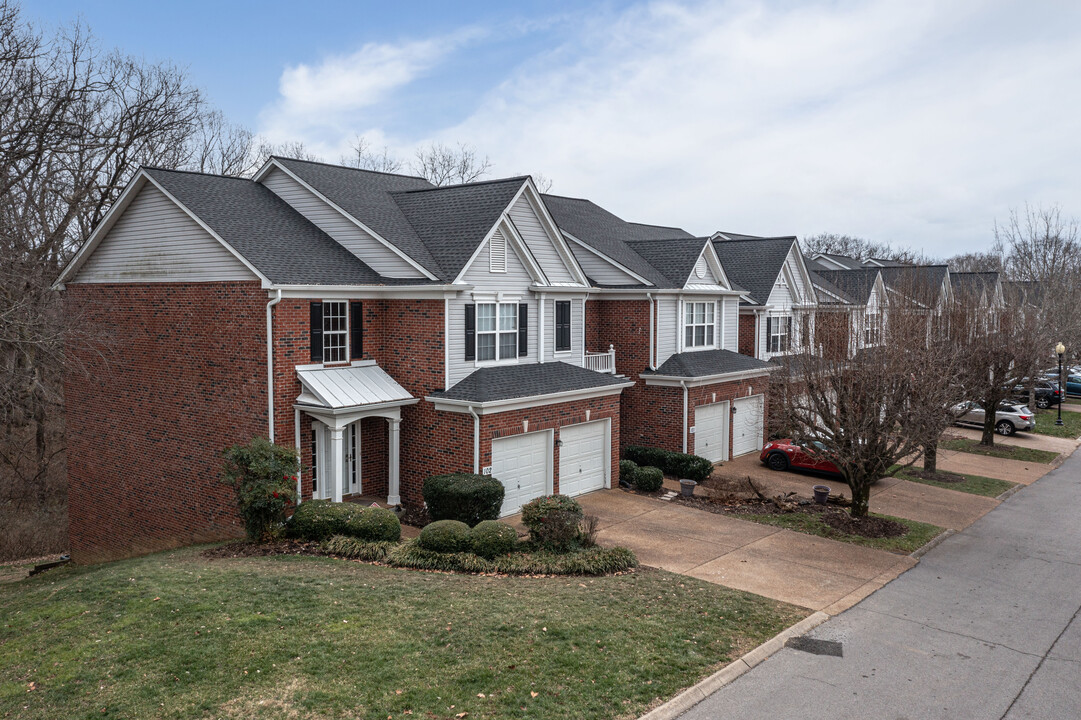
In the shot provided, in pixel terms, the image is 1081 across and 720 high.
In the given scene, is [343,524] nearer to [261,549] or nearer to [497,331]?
[261,549]

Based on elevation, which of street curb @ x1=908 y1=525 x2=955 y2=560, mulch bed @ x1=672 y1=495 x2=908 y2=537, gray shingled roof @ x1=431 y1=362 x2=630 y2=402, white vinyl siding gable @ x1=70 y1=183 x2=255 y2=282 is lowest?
street curb @ x1=908 y1=525 x2=955 y2=560

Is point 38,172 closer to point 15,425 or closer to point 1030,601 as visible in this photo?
point 15,425

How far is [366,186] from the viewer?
76.5 feet

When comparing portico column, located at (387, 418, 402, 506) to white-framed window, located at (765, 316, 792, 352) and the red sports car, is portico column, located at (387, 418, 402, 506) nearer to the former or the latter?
the red sports car

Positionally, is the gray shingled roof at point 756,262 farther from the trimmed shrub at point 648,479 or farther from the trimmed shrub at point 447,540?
the trimmed shrub at point 447,540

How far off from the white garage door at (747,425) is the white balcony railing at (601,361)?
506 cm

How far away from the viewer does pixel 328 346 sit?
18812mm

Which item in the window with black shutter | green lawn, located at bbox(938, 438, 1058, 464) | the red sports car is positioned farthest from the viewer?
green lawn, located at bbox(938, 438, 1058, 464)

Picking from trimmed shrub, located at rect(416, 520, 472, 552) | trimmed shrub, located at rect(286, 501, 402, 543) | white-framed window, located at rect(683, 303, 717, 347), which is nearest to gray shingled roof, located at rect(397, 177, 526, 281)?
trimmed shrub, located at rect(286, 501, 402, 543)

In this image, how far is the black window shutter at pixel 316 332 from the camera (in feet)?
60.1

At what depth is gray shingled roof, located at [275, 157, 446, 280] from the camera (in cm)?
2003

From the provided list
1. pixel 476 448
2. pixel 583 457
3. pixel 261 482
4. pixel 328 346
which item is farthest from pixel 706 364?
pixel 261 482

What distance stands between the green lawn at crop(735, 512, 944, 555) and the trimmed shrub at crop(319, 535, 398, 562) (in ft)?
30.8

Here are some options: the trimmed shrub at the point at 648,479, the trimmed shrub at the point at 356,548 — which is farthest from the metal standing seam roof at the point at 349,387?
the trimmed shrub at the point at 648,479
